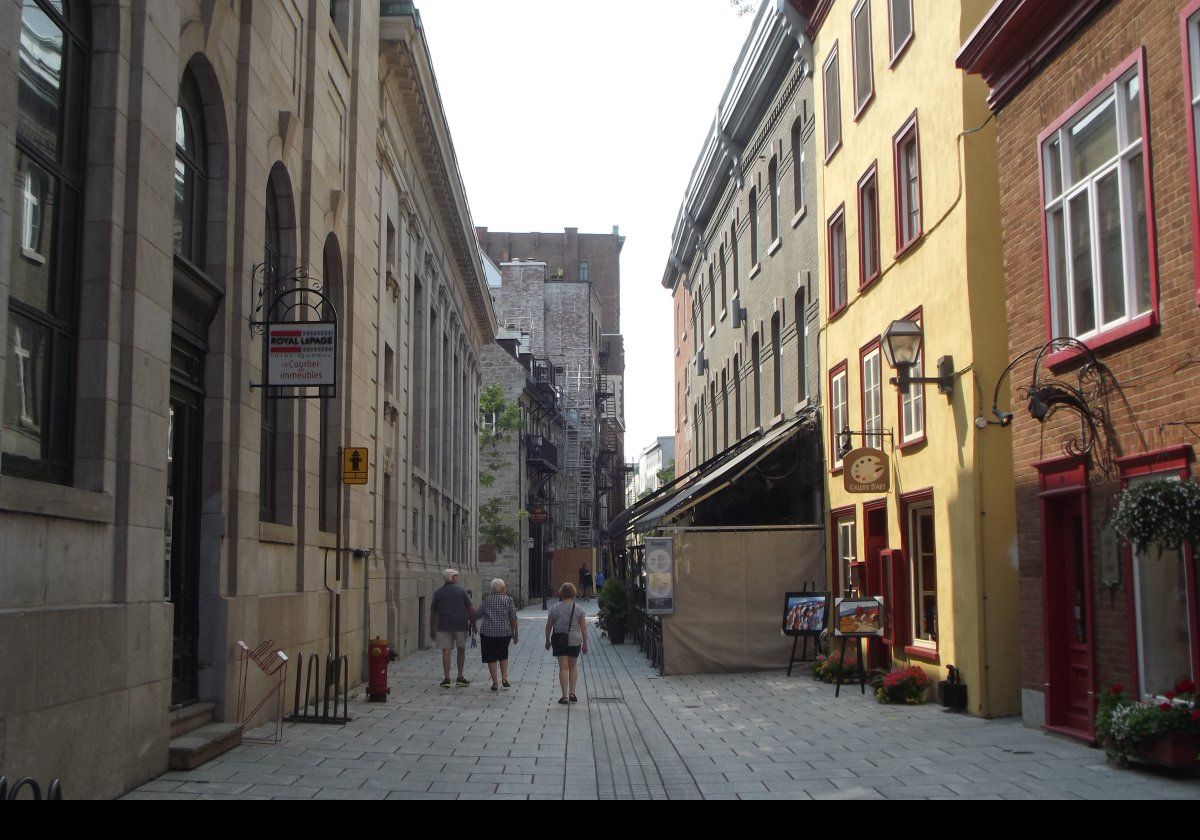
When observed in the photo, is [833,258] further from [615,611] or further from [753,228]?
[615,611]

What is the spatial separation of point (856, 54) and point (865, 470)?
6.73 m

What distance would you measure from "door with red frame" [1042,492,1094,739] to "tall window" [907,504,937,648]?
3672 mm

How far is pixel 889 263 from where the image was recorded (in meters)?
17.3

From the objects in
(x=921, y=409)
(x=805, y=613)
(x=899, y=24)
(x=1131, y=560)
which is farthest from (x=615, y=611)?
(x=1131, y=560)

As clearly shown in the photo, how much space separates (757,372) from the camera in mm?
27859

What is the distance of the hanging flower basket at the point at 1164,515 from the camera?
28.3 ft

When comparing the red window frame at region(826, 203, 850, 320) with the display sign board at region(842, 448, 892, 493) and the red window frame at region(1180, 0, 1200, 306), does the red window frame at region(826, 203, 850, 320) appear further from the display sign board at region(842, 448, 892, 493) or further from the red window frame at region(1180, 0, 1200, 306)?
the red window frame at region(1180, 0, 1200, 306)

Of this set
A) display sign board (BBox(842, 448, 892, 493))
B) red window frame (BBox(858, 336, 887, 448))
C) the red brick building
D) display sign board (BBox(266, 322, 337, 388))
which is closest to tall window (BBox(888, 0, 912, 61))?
the red brick building

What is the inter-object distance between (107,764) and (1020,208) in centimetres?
973

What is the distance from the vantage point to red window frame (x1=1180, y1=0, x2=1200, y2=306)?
8922 mm

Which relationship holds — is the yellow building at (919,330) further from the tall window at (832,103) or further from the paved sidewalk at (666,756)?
the paved sidewalk at (666,756)

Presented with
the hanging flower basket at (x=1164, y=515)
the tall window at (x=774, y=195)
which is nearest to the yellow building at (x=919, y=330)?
the tall window at (x=774, y=195)

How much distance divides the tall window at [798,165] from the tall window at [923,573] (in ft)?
27.3

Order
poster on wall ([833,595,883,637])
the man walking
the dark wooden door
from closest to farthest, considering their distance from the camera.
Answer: the dark wooden door < poster on wall ([833,595,883,637]) < the man walking
